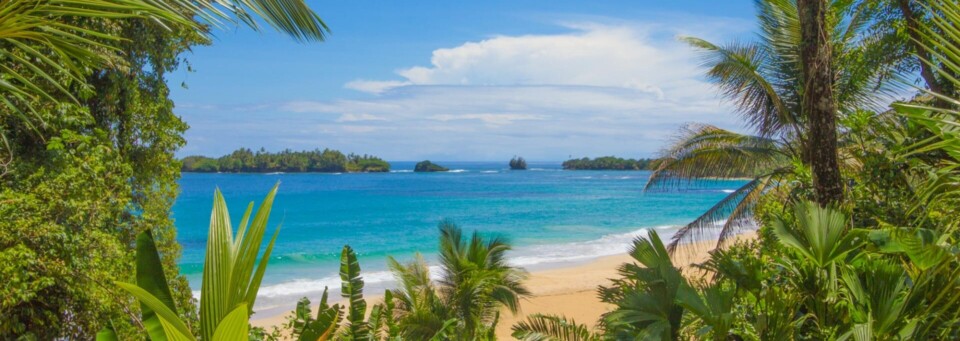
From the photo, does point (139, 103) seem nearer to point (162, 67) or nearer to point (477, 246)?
point (162, 67)

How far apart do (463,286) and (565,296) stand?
8481mm

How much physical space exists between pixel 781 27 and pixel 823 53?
5231mm

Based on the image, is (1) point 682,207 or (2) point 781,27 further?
(1) point 682,207

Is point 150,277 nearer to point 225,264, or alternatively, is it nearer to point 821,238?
point 225,264

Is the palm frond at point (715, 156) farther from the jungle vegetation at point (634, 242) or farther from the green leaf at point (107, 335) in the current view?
the green leaf at point (107, 335)

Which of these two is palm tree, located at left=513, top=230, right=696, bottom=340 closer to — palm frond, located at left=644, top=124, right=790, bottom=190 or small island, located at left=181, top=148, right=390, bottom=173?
palm frond, located at left=644, top=124, right=790, bottom=190

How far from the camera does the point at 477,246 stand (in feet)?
42.1

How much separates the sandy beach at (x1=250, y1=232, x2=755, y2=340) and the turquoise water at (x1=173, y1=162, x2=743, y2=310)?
2009 millimetres

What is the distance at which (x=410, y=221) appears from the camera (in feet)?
145

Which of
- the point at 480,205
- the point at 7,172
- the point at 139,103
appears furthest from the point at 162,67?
the point at 480,205

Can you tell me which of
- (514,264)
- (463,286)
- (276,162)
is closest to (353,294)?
(463,286)

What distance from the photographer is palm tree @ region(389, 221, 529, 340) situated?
463 inches

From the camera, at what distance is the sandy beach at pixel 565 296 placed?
16.9m

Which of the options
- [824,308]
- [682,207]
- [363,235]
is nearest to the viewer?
[824,308]
